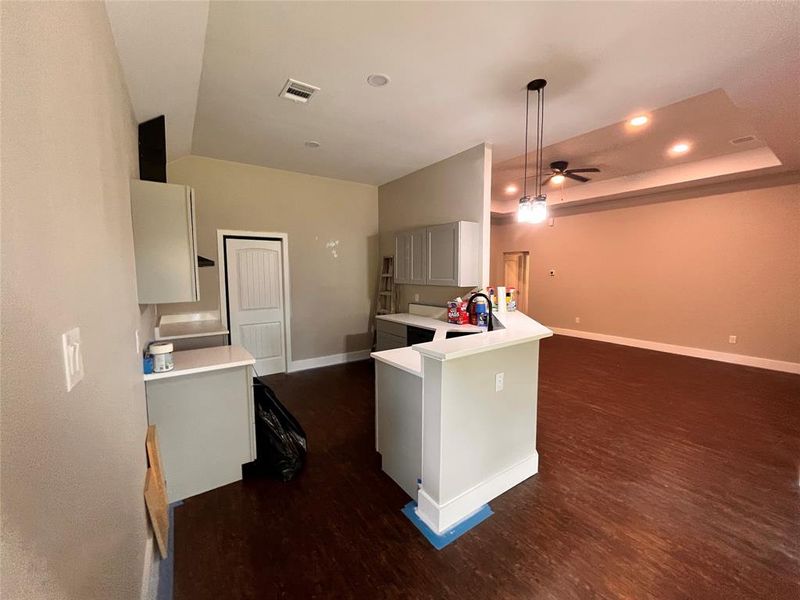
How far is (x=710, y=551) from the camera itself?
173 centimetres

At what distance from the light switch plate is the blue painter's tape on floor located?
180cm

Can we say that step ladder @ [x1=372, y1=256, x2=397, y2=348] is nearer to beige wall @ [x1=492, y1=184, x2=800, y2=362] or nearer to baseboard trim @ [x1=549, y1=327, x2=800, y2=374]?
beige wall @ [x1=492, y1=184, x2=800, y2=362]

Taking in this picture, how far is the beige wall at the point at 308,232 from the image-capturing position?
13.7 ft

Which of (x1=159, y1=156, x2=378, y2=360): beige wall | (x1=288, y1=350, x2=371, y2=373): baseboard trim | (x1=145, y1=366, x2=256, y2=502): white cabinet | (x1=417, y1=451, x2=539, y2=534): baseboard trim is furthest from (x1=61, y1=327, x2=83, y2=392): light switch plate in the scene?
(x1=288, y1=350, x2=371, y2=373): baseboard trim

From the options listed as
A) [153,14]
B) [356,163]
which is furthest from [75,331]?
[356,163]

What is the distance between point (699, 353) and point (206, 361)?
23.2 ft

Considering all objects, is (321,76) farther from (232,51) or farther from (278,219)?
(278,219)

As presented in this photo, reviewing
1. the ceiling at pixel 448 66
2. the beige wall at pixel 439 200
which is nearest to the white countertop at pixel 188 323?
the ceiling at pixel 448 66

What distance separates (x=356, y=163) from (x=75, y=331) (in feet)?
13.4

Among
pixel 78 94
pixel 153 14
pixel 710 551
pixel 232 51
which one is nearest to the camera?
pixel 78 94

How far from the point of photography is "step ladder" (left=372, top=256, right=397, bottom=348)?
17.4 feet

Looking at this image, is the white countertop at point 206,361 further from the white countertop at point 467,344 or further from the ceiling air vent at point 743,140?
the ceiling air vent at point 743,140

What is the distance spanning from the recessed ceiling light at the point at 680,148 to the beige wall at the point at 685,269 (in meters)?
1.44

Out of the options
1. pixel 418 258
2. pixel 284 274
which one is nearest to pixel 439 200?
pixel 418 258
